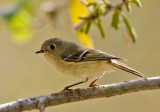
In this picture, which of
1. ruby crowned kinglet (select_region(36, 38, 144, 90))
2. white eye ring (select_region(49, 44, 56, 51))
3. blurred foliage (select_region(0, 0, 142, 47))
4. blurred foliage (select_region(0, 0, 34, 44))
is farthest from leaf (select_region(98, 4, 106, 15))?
white eye ring (select_region(49, 44, 56, 51))

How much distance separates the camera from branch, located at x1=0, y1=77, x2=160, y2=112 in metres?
1.85

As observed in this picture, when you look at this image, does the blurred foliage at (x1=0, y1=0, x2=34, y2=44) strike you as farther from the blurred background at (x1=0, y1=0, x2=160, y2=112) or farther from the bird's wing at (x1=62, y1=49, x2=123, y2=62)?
the blurred background at (x1=0, y1=0, x2=160, y2=112)

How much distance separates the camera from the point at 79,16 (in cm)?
219

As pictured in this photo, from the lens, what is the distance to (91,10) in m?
2.14

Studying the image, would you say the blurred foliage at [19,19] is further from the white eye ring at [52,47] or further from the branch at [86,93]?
the branch at [86,93]

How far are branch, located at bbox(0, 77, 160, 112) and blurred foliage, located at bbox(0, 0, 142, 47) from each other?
0.92ft

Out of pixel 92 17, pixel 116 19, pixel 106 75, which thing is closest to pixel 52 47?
pixel 92 17

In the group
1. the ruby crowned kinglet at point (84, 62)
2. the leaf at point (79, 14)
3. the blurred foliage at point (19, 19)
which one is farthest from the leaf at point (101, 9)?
Answer: the blurred foliage at point (19, 19)

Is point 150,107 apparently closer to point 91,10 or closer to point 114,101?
point 114,101

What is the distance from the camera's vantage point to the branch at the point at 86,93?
6.06 feet

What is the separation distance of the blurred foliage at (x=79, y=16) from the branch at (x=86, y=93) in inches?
11.1

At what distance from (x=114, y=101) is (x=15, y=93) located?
131 cm

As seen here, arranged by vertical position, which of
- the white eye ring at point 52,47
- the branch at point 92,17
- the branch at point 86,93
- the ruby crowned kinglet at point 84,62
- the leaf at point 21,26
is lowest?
the branch at point 86,93

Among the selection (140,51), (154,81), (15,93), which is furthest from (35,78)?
(154,81)
